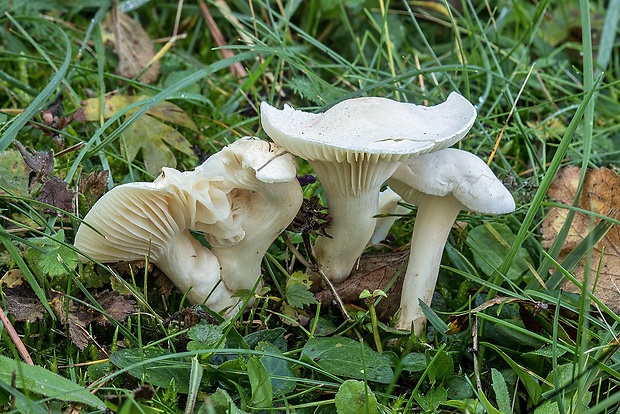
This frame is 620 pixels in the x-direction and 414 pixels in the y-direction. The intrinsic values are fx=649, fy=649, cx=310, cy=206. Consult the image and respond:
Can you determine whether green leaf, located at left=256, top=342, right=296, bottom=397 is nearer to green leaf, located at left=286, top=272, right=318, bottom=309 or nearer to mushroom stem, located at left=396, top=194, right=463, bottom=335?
green leaf, located at left=286, top=272, right=318, bottom=309

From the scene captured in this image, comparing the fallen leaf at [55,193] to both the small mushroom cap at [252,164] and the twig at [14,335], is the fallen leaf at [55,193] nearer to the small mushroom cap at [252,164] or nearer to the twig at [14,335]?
the twig at [14,335]

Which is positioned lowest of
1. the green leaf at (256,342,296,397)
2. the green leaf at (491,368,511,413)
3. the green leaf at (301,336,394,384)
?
the green leaf at (491,368,511,413)

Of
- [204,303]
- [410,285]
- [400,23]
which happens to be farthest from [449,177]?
[400,23]

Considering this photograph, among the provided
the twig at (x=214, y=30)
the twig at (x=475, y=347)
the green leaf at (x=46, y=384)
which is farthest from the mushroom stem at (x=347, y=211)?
the twig at (x=214, y=30)

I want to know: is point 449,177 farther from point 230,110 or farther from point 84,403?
point 230,110

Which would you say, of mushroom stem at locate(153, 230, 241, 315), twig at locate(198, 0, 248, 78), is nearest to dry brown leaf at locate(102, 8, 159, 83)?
twig at locate(198, 0, 248, 78)

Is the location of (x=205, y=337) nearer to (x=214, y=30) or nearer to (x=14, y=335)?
(x=14, y=335)

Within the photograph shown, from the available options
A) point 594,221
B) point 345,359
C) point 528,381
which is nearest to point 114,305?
point 345,359
